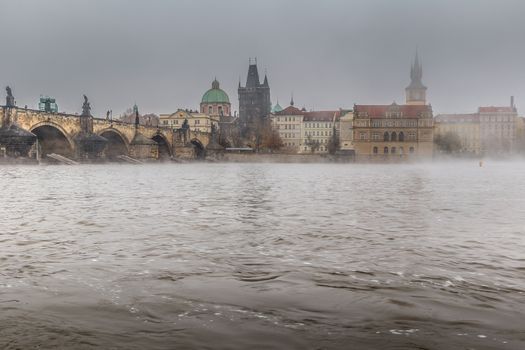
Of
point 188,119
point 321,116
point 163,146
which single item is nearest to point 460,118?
point 321,116

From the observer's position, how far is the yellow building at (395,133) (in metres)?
124

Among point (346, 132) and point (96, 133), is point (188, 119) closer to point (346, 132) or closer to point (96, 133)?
point (346, 132)

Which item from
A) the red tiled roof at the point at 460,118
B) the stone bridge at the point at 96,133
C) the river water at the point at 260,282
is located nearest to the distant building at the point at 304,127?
the red tiled roof at the point at 460,118

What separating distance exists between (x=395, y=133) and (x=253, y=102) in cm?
4878

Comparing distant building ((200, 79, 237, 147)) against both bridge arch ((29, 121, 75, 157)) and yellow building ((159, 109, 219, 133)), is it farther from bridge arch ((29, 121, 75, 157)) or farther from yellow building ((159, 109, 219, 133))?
bridge arch ((29, 121, 75, 157))

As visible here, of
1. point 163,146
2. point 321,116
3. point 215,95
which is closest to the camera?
point 163,146

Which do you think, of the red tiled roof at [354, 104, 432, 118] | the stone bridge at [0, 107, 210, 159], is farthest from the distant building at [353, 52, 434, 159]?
the stone bridge at [0, 107, 210, 159]

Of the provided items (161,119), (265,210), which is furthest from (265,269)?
(161,119)

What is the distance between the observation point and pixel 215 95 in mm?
177250

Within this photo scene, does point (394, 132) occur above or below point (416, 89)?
below

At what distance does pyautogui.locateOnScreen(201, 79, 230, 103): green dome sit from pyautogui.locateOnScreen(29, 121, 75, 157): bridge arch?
108992mm

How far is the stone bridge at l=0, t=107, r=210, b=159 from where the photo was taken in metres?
58.6

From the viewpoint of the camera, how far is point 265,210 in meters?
14.8

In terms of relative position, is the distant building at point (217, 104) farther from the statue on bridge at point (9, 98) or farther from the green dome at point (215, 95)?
the statue on bridge at point (9, 98)
